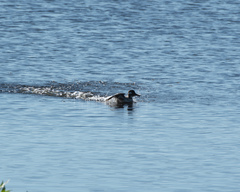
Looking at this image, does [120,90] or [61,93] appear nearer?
[61,93]

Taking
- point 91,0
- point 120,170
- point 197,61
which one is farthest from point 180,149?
point 91,0

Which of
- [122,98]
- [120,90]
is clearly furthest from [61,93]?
[122,98]

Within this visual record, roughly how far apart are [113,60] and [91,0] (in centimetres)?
1833

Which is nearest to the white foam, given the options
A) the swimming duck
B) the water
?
the water

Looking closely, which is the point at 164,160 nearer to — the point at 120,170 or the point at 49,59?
the point at 120,170

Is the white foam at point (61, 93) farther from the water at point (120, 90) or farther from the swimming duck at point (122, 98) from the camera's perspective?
the swimming duck at point (122, 98)

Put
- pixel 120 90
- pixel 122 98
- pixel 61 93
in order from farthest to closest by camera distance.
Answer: pixel 120 90, pixel 61 93, pixel 122 98

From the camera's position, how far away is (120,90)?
2345 centimetres

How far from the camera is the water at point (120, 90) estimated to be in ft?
43.2

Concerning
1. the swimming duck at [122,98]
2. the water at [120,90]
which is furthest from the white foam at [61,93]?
the swimming duck at [122,98]

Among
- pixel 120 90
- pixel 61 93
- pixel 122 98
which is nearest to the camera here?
pixel 122 98

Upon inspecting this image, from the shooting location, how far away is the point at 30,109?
64.0 feet

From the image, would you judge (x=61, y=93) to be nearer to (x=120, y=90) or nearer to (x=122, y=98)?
(x=120, y=90)

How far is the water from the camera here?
13156mm
